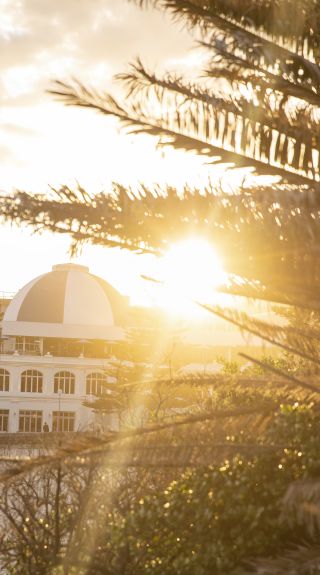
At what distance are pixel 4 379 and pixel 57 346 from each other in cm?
489

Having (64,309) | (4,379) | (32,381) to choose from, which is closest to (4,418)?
(4,379)

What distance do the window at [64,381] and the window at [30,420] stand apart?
6.95 ft

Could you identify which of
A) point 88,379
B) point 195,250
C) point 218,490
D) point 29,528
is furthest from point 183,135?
point 88,379

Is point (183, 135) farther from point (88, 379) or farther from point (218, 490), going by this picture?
point (88, 379)

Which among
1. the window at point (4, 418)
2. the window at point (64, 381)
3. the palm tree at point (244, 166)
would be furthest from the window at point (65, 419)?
the palm tree at point (244, 166)

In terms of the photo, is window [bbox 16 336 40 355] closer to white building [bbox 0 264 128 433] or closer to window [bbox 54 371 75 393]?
white building [bbox 0 264 128 433]

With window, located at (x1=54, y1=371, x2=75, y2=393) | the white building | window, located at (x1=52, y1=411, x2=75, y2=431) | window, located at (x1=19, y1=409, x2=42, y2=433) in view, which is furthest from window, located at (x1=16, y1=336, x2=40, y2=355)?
window, located at (x1=52, y1=411, x2=75, y2=431)

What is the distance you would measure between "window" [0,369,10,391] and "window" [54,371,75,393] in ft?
10.6

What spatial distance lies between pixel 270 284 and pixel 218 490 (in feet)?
6.26

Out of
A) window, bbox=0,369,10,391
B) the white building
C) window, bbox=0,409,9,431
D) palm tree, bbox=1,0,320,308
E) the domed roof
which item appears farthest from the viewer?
the domed roof

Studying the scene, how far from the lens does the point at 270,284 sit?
20.8 ft

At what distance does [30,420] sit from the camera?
58594 mm

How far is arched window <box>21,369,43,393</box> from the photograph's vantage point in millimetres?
60156

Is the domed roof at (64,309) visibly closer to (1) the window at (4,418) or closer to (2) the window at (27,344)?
(2) the window at (27,344)
